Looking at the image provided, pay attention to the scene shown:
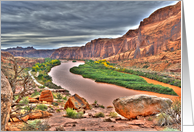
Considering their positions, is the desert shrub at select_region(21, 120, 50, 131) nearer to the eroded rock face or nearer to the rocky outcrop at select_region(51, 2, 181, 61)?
the eroded rock face

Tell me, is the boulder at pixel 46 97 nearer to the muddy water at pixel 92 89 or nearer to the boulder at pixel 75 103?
Result: the boulder at pixel 75 103

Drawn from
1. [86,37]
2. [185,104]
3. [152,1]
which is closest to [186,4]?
[152,1]

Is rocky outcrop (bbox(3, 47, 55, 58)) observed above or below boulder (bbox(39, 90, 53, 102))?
above

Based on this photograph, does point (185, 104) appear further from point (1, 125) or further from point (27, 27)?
point (27, 27)

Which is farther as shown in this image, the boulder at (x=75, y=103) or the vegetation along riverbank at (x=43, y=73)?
the vegetation along riverbank at (x=43, y=73)

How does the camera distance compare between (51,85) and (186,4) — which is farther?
(51,85)

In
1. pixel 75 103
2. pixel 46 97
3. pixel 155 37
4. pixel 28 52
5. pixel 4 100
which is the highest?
pixel 155 37

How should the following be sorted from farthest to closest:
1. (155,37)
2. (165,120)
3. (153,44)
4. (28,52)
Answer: (153,44) → (155,37) → (28,52) → (165,120)

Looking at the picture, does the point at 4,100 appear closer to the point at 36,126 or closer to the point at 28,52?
the point at 36,126

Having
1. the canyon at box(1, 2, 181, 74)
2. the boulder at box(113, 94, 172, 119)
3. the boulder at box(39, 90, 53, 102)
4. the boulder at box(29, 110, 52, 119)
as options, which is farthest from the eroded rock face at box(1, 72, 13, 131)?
the canyon at box(1, 2, 181, 74)

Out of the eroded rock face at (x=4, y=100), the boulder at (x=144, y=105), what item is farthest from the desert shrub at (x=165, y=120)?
the eroded rock face at (x=4, y=100)

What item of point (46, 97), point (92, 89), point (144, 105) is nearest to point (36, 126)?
point (46, 97)
